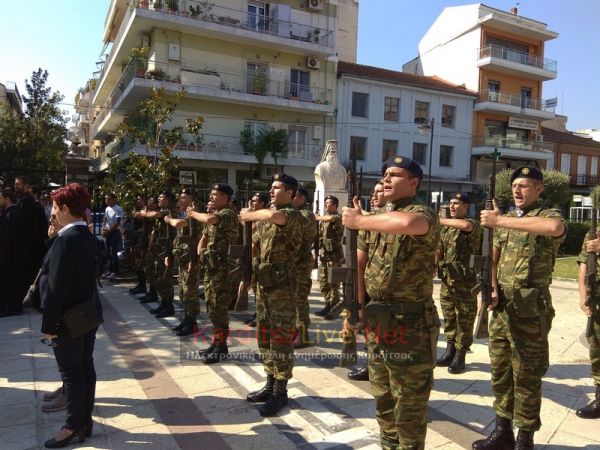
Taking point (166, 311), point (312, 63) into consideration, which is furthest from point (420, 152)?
point (166, 311)

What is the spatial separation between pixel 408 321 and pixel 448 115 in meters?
26.7

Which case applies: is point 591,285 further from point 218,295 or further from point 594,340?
point 218,295

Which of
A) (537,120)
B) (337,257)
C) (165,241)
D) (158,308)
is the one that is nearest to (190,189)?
(165,241)

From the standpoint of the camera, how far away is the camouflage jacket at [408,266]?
267 centimetres

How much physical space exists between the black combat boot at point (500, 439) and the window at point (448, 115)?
1013 inches

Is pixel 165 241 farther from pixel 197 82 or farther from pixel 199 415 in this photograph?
pixel 197 82

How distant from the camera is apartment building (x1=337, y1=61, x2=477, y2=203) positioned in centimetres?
2352

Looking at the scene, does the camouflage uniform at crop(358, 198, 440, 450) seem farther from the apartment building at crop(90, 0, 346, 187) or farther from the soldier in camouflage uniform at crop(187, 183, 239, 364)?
the apartment building at crop(90, 0, 346, 187)

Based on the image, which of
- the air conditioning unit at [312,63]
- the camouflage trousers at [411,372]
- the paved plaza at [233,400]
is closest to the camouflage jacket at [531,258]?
the camouflage trousers at [411,372]

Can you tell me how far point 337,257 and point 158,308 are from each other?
3101mm

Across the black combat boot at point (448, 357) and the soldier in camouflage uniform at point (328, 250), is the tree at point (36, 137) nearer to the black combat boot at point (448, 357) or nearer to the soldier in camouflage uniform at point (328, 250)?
the soldier in camouflage uniform at point (328, 250)

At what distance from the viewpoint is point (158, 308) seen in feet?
23.1

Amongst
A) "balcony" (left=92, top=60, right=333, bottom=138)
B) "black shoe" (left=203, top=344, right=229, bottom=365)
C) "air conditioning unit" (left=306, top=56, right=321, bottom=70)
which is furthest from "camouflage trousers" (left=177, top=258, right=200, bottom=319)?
"air conditioning unit" (left=306, top=56, right=321, bottom=70)

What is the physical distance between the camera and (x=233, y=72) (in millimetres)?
20562
